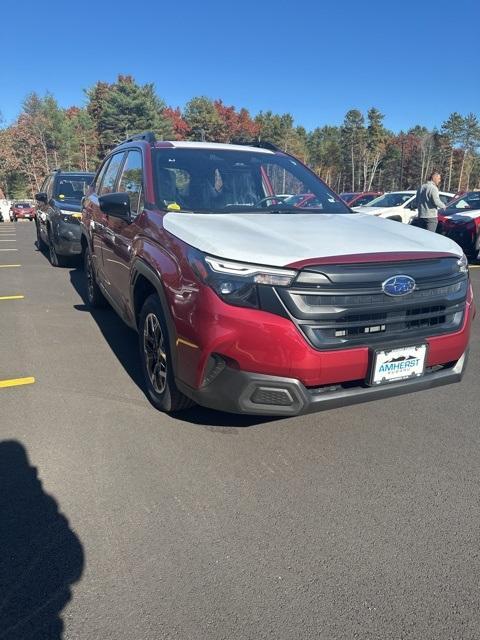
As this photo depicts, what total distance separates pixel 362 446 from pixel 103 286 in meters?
3.23

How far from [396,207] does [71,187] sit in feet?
32.0

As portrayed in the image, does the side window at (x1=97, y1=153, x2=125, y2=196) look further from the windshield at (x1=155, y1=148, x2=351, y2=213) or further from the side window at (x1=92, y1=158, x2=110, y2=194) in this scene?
the windshield at (x1=155, y1=148, x2=351, y2=213)

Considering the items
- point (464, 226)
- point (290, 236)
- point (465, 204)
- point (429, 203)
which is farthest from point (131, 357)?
point (465, 204)

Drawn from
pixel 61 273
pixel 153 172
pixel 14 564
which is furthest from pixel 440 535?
pixel 61 273

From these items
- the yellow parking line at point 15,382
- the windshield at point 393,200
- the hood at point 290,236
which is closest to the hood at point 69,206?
the yellow parking line at point 15,382

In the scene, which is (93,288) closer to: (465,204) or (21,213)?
(465,204)

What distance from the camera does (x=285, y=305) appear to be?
8.25 feet

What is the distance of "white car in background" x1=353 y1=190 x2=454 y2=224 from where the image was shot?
1489 cm

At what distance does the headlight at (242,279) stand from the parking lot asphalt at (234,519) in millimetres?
1029

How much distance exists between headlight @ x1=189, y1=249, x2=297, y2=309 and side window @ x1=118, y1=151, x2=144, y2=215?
1.34 m

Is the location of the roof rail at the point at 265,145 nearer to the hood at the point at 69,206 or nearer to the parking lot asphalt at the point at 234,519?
the parking lot asphalt at the point at 234,519

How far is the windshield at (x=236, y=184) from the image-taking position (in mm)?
3639

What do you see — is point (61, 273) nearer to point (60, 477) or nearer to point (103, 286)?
point (103, 286)

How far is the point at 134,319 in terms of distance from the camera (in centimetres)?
385
